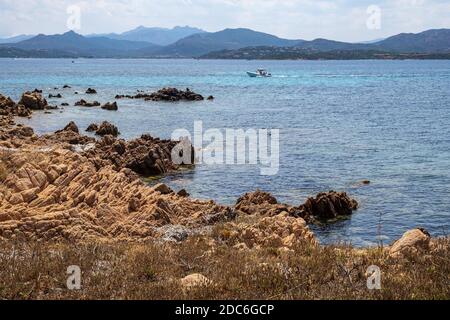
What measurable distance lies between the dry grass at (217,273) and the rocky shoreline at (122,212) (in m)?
2.26

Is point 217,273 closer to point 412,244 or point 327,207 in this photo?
point 412,244

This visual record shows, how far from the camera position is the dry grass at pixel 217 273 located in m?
9.08

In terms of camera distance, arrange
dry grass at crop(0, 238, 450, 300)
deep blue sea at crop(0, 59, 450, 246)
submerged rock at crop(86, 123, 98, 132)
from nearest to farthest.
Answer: dry grass at crop(0, 238, 450, 300), deep blue sea at crop(0, 59, 450, 246), submerged rock at crop(86, 123, 98, 132)

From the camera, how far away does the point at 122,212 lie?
68.3ft

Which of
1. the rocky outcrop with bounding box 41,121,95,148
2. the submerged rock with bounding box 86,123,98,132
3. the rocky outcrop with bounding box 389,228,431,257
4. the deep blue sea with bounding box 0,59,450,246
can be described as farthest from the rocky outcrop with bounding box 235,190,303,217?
the submerged rock with bounding box 86,123,98,132

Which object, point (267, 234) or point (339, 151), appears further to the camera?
point (339, 151)

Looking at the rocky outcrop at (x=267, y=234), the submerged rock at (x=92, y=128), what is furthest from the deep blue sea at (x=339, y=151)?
the rocky outcrop at (x=267, y=234)

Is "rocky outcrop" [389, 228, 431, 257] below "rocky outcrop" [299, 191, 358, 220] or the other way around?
the other way around

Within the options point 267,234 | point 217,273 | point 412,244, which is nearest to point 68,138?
point 267,234

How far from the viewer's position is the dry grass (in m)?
9.08

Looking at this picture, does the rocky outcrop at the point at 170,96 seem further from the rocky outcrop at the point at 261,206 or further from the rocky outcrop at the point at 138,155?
the rocky outcrop at the point at 261,206

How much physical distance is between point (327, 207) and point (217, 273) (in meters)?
16.4

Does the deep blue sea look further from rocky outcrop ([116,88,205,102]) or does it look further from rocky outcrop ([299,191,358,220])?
rocky outcrop ([116,88,205,102])

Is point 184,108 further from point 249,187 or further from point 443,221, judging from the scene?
point 443,221
